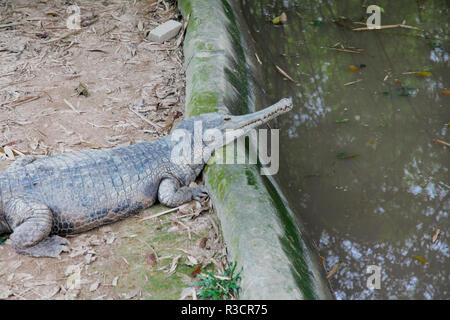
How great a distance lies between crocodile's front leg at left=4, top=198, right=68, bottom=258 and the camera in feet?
10.0

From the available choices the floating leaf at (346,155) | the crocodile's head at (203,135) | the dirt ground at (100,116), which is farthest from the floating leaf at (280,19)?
the crocodile's head at (203,135)

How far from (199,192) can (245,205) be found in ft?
2.07

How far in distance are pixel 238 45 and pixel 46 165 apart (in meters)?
2.95

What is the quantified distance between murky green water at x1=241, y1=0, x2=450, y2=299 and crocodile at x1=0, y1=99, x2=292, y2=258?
3.07ft

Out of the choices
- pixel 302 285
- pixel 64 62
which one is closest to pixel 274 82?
pixel 64 62

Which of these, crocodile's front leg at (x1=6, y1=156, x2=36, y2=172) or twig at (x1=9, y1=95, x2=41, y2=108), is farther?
twig at (x1=9, y1=95, x2=41, y2=108)

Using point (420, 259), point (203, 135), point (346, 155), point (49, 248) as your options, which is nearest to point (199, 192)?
point (203, 135)

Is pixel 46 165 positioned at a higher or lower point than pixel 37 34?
lower

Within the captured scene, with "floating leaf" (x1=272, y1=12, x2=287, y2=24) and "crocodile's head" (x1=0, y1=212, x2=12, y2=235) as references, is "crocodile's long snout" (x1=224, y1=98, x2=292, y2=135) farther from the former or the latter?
"floating leaf" (x1=272, y1=12, x2=287, y2=24)

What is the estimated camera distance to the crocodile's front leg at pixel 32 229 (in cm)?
306

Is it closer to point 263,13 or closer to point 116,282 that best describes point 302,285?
point 116,282

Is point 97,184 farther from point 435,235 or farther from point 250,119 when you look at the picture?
point 435,235

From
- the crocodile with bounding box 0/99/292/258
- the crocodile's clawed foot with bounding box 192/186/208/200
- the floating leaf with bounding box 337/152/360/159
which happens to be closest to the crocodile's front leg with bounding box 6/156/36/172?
the crocodile with bounding box 0/99/292/258

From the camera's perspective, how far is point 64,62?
A: 17.3 feet
